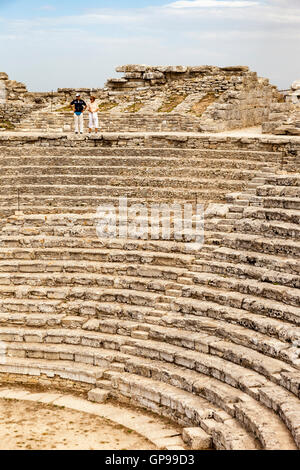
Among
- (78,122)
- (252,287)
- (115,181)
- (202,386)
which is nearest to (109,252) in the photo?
(115,181)

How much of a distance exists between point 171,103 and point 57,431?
14237 millimetres

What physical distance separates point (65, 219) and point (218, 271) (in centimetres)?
416

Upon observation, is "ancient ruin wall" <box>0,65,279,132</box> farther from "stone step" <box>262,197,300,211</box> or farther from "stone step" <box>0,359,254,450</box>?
"stone step" <box>0,359,254,450</box>

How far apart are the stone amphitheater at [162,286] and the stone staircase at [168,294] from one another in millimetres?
27

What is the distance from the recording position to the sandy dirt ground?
10250mm

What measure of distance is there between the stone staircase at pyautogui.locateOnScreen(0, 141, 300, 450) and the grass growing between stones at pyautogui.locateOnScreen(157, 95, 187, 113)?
4742 millimetres

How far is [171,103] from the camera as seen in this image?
74.7ft

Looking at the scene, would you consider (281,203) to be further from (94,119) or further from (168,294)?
(94,119)

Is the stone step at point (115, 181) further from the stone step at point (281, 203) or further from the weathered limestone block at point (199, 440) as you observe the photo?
the weathered limestone block at point (199, 440)

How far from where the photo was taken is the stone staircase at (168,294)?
10.7 m

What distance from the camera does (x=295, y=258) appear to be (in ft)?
41.1
